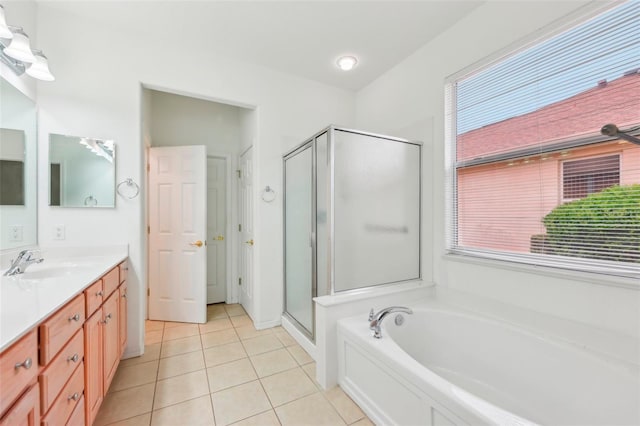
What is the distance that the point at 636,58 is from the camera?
1.26 m

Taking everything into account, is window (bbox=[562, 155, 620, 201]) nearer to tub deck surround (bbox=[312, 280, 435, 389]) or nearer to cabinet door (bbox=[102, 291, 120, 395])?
tub deck surround (bbox=[312, 280, 435, 389])

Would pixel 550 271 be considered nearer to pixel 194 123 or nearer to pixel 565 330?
pixel 565 330

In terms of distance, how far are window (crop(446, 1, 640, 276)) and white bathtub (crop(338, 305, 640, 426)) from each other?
50 cm

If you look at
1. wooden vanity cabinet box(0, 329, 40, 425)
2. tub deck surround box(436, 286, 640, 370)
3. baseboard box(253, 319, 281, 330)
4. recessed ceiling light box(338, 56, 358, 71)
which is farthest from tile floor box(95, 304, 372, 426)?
recessed ceiling light box(338, 56, 358, 71)

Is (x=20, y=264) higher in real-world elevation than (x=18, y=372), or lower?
higher

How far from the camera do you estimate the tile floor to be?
1.53m

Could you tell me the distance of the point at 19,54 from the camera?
4.92 ft

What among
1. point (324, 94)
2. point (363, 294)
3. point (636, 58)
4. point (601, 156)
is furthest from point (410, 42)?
point (363, 294)

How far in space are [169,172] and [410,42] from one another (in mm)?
2761

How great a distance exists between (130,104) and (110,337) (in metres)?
1.77

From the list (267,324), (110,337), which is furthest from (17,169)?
(267,324)

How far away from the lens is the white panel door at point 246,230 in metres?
2.96

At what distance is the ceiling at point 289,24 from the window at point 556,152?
54cm

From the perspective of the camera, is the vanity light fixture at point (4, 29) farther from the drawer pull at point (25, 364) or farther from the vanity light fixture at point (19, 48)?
the drawer pull at point (25, 364)
